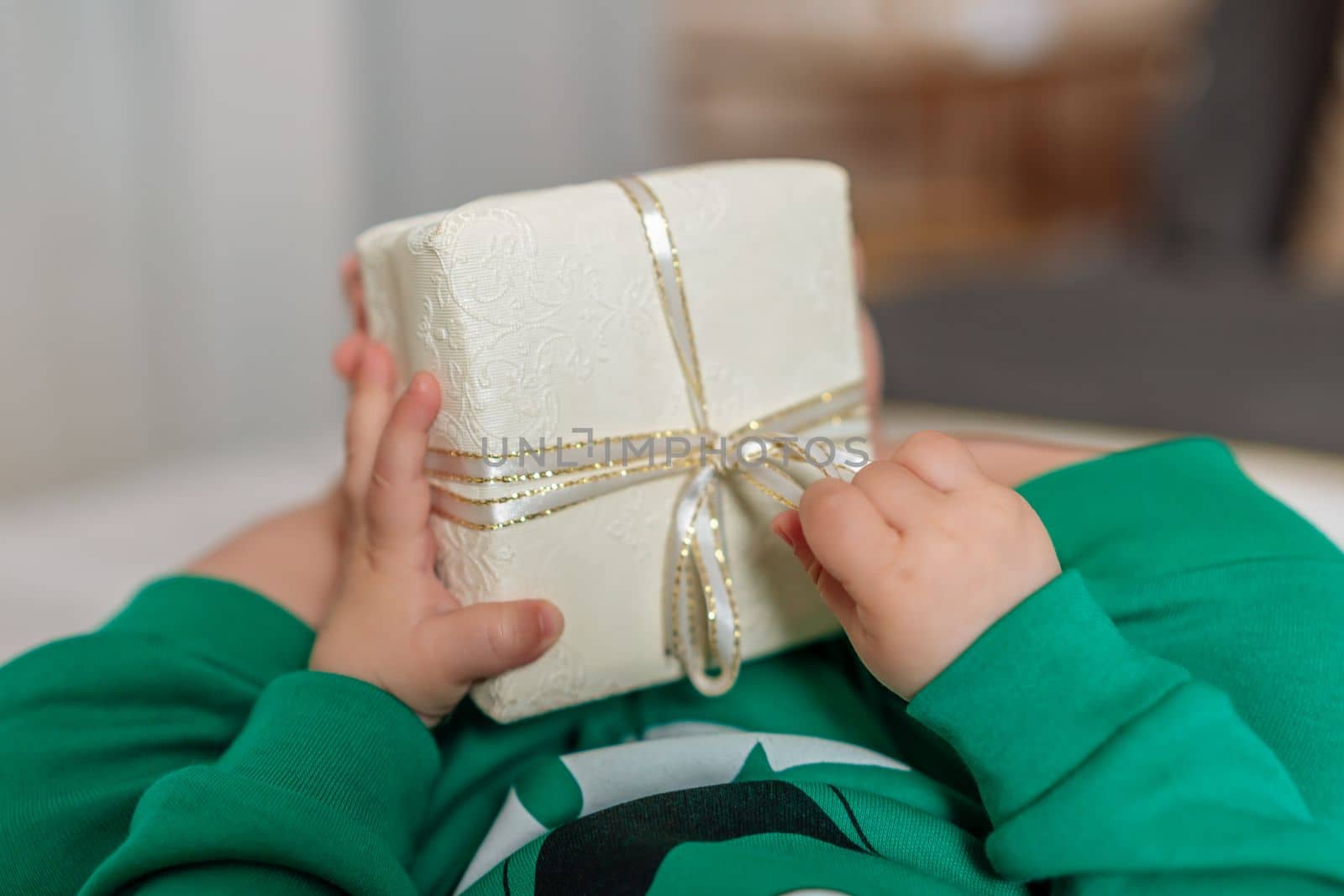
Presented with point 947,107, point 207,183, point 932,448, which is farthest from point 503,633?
→ point 947,107

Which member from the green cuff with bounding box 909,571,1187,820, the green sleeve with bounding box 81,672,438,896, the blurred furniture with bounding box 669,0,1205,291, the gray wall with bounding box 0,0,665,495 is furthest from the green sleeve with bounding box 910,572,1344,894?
the blurred furniture with bounding box 669,0,1205,291

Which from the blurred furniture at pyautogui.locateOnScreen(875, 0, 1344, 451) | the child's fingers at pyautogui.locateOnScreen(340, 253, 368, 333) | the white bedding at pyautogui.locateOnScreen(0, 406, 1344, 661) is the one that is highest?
the child's fingers at pyautogui.locateOnScreen(340, 253, 368, 333)

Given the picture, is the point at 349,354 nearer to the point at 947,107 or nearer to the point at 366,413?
the point at 366,413

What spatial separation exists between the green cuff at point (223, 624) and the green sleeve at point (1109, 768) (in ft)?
1.33

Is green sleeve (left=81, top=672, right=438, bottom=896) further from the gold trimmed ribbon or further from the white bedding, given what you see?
the white bedding

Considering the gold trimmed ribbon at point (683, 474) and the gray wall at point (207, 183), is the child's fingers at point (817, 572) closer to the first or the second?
the gold trimmed ribbon at point (683, 474)

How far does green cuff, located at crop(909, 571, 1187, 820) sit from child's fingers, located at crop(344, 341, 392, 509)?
31cm

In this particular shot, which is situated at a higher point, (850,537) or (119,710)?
(850,537)

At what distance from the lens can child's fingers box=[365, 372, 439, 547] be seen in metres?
0.52

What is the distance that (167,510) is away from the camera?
1.07 metres

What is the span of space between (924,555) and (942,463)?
0.05 meters

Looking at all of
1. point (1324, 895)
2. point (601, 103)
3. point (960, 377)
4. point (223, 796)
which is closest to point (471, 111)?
point (601, 103)

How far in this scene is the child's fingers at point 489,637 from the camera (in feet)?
1.71

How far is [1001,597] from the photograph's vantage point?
0.45m
